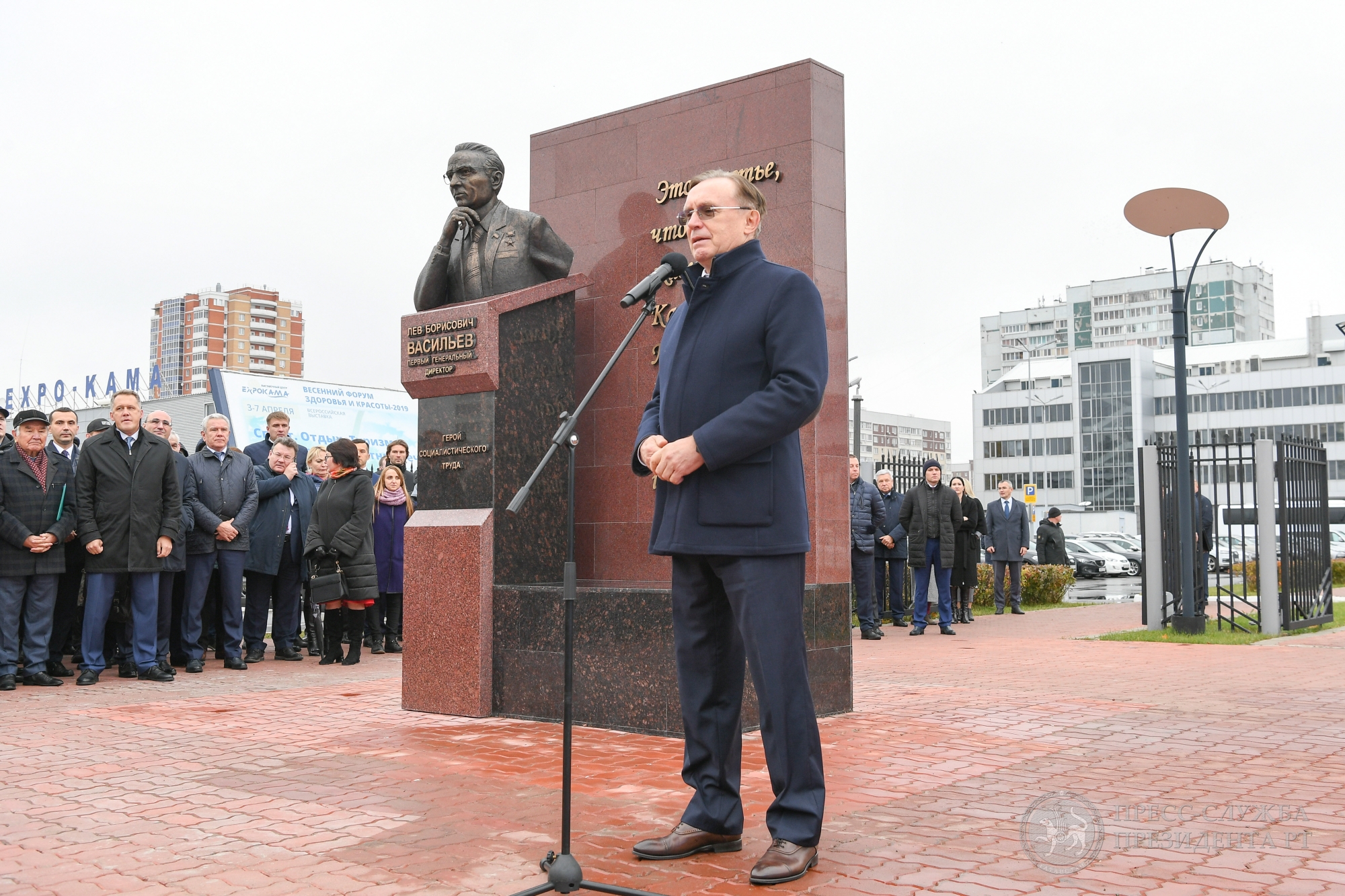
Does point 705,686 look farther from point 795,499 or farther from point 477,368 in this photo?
point 477,368

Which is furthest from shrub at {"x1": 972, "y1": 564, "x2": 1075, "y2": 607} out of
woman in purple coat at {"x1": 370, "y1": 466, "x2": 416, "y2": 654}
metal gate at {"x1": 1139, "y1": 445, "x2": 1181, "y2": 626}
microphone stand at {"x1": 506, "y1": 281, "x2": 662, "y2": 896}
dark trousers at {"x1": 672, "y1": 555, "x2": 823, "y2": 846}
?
microphone stand at {"x1": 506, "y1": 281, "x2": 662, "y2": 896}

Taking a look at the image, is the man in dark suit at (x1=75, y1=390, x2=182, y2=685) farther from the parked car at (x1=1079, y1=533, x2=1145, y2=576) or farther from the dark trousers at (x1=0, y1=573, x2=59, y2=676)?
the parked car at (x1=1079, y1=533, x2=1145, y2=576)

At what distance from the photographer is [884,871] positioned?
351 cm

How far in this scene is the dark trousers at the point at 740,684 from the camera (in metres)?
3.59

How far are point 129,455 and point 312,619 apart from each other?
277cm

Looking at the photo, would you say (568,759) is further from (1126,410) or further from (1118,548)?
(1126,410)

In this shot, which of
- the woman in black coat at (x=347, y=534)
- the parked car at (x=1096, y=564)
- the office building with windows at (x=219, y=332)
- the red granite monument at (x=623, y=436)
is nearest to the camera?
the red granite monument at (x=623, y=436)

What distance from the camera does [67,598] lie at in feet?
31.9

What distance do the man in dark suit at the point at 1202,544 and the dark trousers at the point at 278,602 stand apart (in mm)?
8891

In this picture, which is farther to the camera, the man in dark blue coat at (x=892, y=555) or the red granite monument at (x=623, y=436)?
the man in dark blue coat at (x=892, y=555)

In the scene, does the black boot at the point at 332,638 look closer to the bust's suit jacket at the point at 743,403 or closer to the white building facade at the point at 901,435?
the bust's suit jacket at the point at 743,403

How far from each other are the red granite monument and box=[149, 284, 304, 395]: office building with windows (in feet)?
323

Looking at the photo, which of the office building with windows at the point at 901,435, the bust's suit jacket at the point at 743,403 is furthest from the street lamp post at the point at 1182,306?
the office building with windows at the point at 901,435

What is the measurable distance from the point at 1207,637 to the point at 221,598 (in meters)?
9.45
